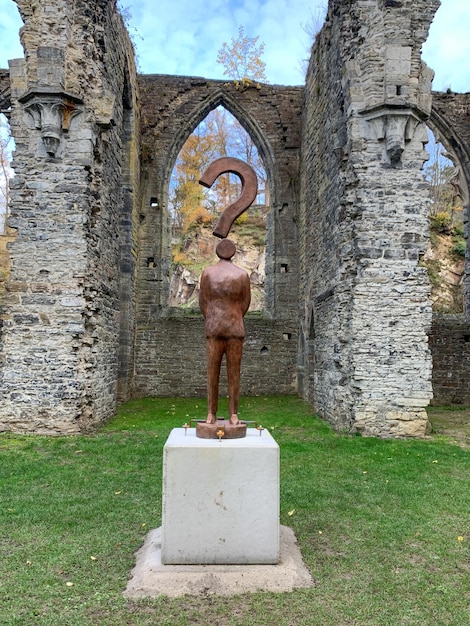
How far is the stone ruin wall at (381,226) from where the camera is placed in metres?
8.17

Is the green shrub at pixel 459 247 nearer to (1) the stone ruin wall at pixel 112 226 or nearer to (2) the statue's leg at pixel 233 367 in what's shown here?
(1) the stone ruin wall at pixel 112 226

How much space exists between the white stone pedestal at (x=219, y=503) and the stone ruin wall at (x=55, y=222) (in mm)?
5192

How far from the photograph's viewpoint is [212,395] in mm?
3842

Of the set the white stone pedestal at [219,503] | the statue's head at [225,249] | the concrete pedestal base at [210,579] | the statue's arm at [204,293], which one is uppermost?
the statue's head at [225,249]

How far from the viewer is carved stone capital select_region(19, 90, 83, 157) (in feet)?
26.7

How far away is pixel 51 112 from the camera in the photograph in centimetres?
819

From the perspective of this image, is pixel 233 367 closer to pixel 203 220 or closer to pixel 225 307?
pixel 225 307

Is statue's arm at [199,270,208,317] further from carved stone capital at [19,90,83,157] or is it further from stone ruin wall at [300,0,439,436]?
carved stone capital at [19,90,83,157]

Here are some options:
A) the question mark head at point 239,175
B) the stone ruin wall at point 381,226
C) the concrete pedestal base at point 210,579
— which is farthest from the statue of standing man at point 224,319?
the stone ruin wall at point 381,226

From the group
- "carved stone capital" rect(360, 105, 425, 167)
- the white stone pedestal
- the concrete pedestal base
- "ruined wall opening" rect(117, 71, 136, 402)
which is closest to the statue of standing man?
the white stone pedestal

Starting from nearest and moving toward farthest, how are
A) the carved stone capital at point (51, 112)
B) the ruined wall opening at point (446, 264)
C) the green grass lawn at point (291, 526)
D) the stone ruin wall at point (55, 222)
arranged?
the green grass lawn at point (291, 526) → the stone ruin wall at point (55, 222) → the carved stone capital at point (51, 112) → the ruined wall opening at point (446, 264)

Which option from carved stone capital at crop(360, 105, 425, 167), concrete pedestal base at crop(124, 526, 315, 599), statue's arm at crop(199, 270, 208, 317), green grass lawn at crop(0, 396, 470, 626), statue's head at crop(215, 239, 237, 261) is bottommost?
green grass lawn at crop(0, 396, 470, 626)

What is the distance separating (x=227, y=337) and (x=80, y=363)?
16.6ft

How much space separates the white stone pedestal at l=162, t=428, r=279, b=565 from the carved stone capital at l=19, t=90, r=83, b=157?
6.73m
